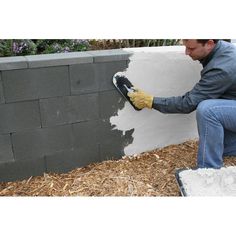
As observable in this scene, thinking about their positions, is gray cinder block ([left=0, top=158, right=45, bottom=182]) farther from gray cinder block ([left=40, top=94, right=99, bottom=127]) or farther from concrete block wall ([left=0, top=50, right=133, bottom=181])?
gray cinder block ([left=40, top=94, right=99, bottom=127])

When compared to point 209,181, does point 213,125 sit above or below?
above

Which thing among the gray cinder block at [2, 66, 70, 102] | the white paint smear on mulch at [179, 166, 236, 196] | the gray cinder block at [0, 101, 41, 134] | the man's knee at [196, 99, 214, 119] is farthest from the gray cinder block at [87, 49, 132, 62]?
the white paint smear on mulch at [179, 166, 236, 196]

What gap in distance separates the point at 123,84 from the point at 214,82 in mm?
744

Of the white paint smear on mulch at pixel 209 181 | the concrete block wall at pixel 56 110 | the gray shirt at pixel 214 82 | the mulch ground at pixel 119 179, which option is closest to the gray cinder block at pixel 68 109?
the concrete block wall at pixel 56 110

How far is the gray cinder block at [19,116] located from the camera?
2508 mm

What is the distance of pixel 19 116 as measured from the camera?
2.56 m

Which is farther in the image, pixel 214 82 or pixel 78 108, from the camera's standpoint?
pixel 78 108

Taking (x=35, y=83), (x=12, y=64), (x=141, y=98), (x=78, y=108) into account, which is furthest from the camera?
(x=141, y=98)

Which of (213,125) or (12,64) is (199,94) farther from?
(12,64)

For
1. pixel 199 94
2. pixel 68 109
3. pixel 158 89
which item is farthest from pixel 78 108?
pixel 199 94

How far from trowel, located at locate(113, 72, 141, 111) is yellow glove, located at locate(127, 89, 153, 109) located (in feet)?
0.11

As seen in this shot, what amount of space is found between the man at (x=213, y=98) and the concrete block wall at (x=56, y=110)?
0.63 m

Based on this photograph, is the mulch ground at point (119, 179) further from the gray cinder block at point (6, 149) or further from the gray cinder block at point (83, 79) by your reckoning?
the gray cinder block at point (83, 79)

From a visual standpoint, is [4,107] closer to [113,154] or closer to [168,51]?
[113,154]
